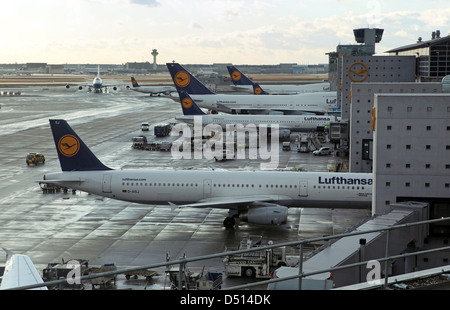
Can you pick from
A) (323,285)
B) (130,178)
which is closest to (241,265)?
(130,178)

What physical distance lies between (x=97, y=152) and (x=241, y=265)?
176 feet

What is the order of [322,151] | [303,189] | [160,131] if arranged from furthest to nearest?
1. [160,131]
2. [322,151]
3. [303,189]

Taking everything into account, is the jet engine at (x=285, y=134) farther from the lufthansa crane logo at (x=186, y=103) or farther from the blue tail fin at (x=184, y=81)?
the blue tail fin at (x=184, y=81)

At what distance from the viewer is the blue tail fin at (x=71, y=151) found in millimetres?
46000

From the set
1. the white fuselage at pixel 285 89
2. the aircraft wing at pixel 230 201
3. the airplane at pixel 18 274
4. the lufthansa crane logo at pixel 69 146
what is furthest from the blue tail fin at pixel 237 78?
the airplane at pixel 18 274

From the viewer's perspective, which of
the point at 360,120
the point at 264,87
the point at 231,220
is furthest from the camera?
the point at 264,87

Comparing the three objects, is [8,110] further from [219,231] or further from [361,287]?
[361,287]

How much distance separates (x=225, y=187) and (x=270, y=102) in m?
74.3

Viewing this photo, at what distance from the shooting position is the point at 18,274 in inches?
683

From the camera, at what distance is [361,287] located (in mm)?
15516

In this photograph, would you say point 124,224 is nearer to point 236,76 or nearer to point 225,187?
point 225,187

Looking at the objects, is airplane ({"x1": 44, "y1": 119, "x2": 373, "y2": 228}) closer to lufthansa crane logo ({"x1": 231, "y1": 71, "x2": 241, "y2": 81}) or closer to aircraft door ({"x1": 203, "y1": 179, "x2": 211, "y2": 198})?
aircraft door ({"x1": 203, "y1": 179, "x2": 211, "y2": 198})

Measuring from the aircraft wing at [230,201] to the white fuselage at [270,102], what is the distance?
7333cm
